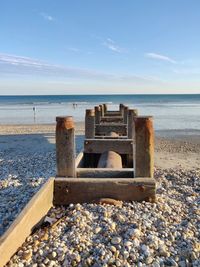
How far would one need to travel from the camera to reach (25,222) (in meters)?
3.49

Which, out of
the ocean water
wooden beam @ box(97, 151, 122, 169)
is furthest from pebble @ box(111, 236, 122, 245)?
the ocean water

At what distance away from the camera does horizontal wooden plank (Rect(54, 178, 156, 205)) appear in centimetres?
463

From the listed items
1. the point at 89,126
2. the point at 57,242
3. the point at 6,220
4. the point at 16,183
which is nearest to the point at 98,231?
the point at 57,242

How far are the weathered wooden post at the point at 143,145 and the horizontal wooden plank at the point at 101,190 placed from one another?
6.5 inches

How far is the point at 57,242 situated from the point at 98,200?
120 centimetres

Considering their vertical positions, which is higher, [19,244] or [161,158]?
[19,244]

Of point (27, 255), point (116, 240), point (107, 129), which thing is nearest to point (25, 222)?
point (27, 255)

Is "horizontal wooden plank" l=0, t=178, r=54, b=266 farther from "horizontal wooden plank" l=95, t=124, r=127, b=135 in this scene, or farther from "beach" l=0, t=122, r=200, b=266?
"horizontal wooden plank" l=95, t=124, r=127, b=135

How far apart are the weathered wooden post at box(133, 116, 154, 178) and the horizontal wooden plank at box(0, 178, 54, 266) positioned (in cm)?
129

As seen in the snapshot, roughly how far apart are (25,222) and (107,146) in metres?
3.92

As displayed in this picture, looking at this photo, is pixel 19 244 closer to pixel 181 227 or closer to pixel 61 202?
pixel 61 202

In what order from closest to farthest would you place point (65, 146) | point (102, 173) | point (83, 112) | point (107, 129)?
point (65, 146) < point (102, 173) < point (107, 129) < point (83, 112)

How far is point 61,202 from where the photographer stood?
4695 millimetres

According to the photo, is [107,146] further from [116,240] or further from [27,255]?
[27,255]
